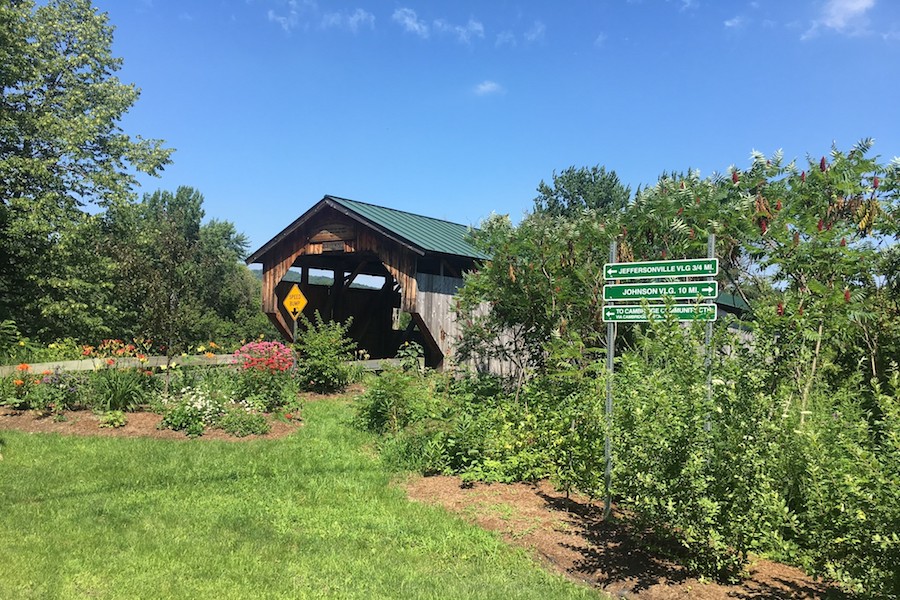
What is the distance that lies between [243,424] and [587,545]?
19.5 feet

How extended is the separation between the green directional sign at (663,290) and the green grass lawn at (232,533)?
232cm

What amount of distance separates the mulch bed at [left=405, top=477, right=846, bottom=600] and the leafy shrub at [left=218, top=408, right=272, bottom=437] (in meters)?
3.41

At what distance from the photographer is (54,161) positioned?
755 inches

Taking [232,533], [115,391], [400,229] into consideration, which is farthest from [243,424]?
[400,229]

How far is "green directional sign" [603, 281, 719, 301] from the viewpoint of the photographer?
4.75 metres

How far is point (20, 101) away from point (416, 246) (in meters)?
15.3

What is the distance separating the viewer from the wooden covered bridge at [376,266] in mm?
14781

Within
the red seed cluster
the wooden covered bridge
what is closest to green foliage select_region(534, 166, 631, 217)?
the wooden covered bridge

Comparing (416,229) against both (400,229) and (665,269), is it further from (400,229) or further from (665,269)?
(665,269)

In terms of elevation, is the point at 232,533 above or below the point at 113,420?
below

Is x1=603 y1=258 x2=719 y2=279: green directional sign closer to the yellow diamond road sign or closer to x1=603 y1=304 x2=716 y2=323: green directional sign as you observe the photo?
x1=603 y1=304 x2=716 y2=323: green directional sign

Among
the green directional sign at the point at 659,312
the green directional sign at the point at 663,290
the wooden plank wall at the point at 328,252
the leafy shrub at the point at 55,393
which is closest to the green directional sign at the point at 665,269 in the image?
the green directional sign at the point at 663,290

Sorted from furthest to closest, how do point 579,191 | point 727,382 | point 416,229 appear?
1. point 579,191
2. point 416,229
3. point 727,382

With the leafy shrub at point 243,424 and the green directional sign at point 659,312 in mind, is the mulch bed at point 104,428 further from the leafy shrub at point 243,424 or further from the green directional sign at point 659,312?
the green directional sign at point 659,312
